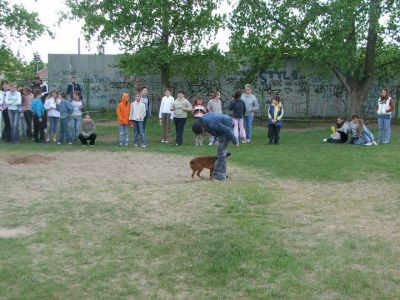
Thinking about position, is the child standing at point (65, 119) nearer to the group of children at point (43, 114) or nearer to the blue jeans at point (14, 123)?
the group of children at point (43, 114)

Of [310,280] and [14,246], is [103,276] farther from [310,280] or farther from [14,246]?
[310,280]

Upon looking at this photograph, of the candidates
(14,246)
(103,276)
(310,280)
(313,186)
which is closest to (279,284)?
(310,280)

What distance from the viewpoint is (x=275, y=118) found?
16.2 m

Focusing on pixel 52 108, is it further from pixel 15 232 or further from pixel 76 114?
pixel 15 232

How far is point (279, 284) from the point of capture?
5.07m

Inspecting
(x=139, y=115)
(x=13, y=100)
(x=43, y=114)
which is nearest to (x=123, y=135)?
(x=139, y=115)

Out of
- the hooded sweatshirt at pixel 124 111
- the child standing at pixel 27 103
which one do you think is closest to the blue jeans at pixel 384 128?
the hooded sweatshirt at pixel 124 111

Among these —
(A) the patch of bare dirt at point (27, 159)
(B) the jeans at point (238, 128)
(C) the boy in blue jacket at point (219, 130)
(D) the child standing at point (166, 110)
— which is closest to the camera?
(C) the boy in blue jacket at point (219, 130)

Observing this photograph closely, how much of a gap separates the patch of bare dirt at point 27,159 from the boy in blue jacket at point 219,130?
4.64m

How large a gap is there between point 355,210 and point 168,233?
9.49 ft

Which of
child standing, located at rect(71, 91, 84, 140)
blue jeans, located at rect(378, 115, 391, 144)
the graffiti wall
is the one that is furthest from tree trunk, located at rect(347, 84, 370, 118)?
child standing, located at rect(71, 91, 84, 140)

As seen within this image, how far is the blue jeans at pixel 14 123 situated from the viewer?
16.1m

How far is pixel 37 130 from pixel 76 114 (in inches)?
51.2

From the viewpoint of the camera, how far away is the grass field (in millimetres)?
5086
